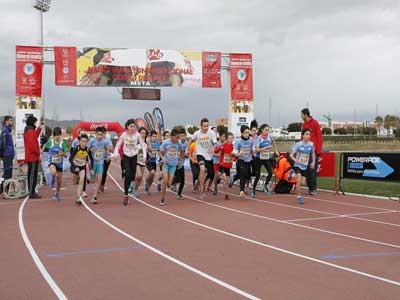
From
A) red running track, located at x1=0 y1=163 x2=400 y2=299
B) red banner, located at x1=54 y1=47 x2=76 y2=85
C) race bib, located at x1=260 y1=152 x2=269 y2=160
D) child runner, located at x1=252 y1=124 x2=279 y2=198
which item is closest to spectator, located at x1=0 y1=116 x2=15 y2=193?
red running track, located at x1=0 y1=163 x2=400 y2=299

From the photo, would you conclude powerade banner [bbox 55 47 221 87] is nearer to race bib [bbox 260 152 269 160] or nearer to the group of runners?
the group of runners

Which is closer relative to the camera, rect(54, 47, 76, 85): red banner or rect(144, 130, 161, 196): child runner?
rect(144, 130, 161, 196): child runner

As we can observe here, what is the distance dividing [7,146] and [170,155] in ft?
17.2

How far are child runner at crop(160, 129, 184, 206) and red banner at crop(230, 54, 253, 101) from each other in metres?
11.8

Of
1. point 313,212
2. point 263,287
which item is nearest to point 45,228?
point 263,287

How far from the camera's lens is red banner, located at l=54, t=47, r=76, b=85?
2230cm

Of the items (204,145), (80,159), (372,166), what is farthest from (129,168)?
(372,166)

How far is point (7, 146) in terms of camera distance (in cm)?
1394

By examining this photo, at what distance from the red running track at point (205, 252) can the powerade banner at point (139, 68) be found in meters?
12.6

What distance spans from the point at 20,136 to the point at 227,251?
1759 cm

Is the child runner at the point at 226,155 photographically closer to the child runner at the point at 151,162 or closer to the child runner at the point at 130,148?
the child runner at the point at 151,162

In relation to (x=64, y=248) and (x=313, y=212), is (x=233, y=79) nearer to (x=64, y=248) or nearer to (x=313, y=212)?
(x=313, y=212)

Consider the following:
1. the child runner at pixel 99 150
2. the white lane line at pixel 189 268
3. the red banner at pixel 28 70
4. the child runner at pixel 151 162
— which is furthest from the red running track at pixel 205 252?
the red banner at pixel 28 70

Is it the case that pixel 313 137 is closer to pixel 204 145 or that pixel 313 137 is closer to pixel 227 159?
pixel 227 159
